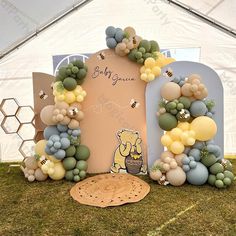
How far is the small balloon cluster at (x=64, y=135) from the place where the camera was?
1.97m

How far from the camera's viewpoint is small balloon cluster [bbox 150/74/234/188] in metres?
Result: 1.84

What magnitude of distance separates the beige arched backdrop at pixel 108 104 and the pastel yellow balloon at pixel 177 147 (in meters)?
0.27

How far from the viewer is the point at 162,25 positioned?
289 centimetres

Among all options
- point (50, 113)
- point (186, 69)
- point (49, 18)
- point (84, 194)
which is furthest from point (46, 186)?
point (49, 18)

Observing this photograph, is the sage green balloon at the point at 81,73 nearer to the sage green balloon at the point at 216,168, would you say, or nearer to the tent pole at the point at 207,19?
the sage green balloon at the point at 216,168

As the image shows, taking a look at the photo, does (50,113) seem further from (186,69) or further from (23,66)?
(23,66)

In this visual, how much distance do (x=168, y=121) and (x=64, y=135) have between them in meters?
0.72

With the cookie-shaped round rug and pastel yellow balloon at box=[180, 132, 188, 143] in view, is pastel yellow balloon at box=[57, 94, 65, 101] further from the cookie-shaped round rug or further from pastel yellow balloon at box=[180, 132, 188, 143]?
pastel yellow balloon at box=[180, 132, 188, 143]

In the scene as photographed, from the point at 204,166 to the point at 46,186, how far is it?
106cm

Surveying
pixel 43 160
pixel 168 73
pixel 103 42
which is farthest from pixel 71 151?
pixel 103 42

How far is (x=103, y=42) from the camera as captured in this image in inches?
117

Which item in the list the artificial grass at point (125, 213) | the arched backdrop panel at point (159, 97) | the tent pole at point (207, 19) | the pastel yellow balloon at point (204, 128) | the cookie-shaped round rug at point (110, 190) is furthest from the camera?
the tent pole at point (207, 19)

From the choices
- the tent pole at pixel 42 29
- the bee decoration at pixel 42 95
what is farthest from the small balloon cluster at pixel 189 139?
the tent pole at pixel 42 29

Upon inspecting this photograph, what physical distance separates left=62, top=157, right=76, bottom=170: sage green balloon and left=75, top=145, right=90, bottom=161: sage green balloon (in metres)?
0.05
